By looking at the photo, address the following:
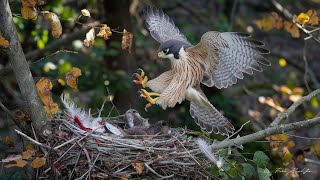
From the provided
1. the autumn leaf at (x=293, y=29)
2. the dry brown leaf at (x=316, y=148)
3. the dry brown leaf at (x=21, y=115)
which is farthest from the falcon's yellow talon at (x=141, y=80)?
the autumn leaf at (x=293, y=29)

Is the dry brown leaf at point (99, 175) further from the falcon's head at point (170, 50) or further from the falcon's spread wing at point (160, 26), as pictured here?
the falcon's spread wing at point (160, 26)

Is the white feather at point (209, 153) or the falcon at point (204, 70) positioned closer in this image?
the white feather at point (209, 153)

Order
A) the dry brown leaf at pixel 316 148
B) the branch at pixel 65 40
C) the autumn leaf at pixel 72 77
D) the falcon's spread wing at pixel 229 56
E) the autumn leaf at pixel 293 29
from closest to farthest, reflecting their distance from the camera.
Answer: the autumn leaf at pixel 72 77 < the falcon's spread wing at pixel 229 56 < the dry brown leaf at pixel 316 148 < the autumn leaf at pixel 293 29 < the branch at pixel 65 40

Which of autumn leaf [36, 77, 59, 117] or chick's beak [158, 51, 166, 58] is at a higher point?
autumn leaf [36, 77, 59, 117]

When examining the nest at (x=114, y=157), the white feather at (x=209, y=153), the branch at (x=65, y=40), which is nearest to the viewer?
the white feather at (x=209, y=153)

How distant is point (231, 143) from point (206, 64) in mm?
1262

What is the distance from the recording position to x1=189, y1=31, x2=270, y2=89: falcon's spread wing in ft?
17.5

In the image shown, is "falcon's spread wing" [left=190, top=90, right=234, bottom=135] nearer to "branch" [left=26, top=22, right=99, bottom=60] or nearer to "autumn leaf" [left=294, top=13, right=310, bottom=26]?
"autumn leaf" [left=294, top=13, right=310, bottom=26]

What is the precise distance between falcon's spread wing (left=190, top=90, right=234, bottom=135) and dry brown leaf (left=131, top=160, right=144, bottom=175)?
1217mm

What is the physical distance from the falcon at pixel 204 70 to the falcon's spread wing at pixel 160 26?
0.28 meters

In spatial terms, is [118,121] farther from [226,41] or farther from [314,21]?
[314,21]

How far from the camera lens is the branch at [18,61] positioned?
433 cm

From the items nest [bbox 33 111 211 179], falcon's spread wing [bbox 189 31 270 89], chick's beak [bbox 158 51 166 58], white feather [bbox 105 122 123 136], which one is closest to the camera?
nest [bbox 33 111 211 179]

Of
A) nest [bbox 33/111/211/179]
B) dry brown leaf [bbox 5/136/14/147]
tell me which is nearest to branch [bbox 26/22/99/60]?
dry brown leaf [bbox 5/136/14/147]
